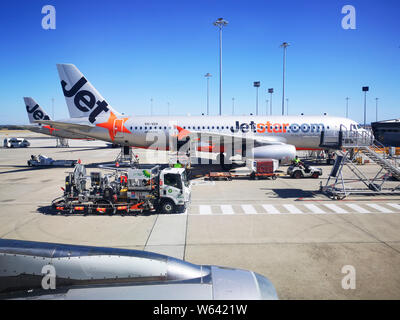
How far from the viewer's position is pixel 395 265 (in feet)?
30.0

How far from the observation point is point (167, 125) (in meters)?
30.3

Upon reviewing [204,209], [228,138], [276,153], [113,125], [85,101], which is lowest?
[204,209]

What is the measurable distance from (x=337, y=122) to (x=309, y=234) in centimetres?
2190

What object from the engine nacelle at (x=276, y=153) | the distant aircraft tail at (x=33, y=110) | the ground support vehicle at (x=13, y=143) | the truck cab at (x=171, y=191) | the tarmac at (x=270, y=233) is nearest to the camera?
the tarmac at (x=270, y=233)

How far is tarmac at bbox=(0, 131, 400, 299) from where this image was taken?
8516 millimetres

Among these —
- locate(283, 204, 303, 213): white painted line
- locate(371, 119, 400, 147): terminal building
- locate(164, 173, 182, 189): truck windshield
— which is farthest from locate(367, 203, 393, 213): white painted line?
locate(371, 119, 400, 147): terminal building

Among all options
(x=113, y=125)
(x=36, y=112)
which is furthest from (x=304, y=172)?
(x=36, y=112)

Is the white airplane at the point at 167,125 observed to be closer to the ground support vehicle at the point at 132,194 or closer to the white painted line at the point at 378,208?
the white painted line at the point at 378,208

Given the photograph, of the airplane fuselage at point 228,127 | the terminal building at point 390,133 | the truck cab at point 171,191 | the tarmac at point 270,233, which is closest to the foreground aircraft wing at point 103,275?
the tarmac at point 270,233

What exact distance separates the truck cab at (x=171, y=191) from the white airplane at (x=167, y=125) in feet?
44.6

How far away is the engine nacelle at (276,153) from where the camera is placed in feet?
84.7

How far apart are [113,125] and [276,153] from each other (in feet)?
56.6

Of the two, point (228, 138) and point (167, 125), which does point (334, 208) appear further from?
point (167, 125)
